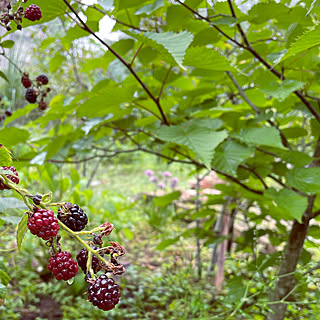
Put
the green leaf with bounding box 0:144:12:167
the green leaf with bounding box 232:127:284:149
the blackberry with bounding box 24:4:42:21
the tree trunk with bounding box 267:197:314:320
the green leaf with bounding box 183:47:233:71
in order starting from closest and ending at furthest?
the green leaf with bounding box 0:144:12:167 → the blackberry with bounding box 24:4:42:21 → the green leaf with bounding box 183:47:233:71 → the green leaf with bounding box 232:127:284:149 → the tree trunk with bounding box 267:197:314:320

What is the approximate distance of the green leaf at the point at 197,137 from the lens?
22.5 inches

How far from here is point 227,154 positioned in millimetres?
725

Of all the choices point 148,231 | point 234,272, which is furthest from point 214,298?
point 148,231

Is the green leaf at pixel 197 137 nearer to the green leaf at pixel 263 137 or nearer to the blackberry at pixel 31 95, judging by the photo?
the green leaf at pixel 263 137

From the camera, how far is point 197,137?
2.05ft

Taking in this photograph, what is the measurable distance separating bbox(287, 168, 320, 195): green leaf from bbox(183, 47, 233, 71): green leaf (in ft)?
1.15

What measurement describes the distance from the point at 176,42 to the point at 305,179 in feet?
1.61

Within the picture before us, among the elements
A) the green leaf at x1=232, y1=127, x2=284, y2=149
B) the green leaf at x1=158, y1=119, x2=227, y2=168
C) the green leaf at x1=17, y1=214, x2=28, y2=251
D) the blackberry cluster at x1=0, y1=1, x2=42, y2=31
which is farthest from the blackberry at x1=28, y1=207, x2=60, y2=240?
the green leaf at x1=232, y1=127, x2=284, y2=149

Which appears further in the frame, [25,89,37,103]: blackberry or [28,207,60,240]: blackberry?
[25,89,37,103]: blackberry

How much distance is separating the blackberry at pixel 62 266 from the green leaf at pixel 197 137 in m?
0.33

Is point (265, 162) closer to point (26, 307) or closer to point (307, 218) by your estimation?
point (307, 218)

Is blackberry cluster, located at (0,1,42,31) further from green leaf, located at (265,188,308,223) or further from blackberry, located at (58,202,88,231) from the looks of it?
green leaf, located at (265,188,308,223)

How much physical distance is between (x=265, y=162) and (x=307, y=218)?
0.66ft

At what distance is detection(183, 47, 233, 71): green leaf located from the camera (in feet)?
1.62
